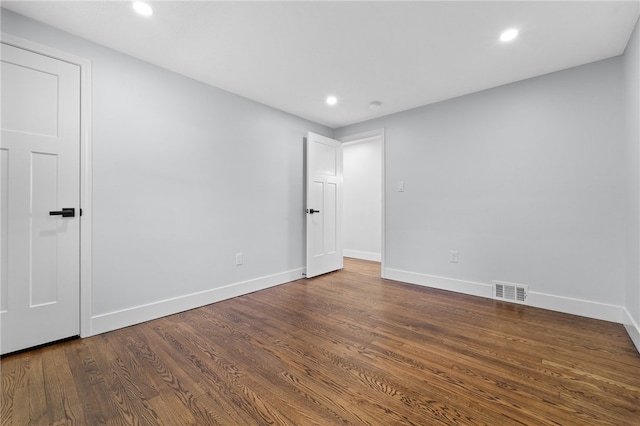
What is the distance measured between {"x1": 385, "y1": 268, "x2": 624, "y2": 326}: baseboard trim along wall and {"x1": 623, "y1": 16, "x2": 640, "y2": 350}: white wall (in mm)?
159

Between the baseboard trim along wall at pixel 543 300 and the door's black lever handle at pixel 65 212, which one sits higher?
the door's black lever handle at pixel 65 212

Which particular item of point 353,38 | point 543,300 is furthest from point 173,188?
point 543,300

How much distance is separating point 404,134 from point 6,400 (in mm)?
4144

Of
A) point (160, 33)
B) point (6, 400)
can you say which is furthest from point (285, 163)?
point (6, 400)

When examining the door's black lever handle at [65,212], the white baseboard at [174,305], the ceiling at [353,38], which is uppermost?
the ceiling at [353,38]

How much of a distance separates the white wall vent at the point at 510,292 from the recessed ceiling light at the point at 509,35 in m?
2.30

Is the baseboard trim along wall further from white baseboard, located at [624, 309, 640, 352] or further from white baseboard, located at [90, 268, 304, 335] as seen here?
white baseboard, located at [90, 268, 304, 335]

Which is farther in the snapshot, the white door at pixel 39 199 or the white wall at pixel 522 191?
the white wall at pixel 522 191

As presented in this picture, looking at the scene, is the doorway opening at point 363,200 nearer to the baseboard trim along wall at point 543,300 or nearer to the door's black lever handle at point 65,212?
the baseboard trim along wall at point 543,300

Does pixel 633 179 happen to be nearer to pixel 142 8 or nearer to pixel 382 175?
pixel 382 175

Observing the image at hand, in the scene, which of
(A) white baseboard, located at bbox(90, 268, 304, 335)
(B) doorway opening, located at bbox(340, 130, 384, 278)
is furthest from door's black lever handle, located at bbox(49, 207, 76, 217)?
(B) doorway opening, located at bbox(340, 130, 384, 278)

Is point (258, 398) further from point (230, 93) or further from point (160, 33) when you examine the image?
point (230, 93)

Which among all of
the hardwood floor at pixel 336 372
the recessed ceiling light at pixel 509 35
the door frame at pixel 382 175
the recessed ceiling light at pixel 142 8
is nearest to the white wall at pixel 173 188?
the hardwood floor at pixel 336 372

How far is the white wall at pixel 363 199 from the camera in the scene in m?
5.43
